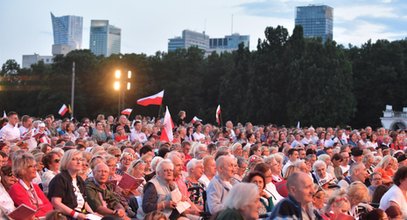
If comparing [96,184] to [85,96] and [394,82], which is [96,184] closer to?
[394,82]

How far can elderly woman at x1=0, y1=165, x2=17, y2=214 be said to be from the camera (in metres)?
8.72

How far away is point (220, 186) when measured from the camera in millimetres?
9742

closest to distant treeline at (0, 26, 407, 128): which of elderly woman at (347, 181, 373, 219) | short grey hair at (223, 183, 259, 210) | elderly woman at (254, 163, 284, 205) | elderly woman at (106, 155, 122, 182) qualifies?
elderly woman at (106, 155, 122, 182)

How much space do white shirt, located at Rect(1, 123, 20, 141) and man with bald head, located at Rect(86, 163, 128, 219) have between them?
726 centimetres

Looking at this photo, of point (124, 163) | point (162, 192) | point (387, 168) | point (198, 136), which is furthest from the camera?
point (198, 136)

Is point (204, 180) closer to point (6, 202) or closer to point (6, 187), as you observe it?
point (6, 187)

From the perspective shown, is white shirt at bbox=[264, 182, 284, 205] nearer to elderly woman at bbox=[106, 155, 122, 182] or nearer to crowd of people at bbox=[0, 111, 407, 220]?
crowd of people at bbox=[0, 111, 407, 220]

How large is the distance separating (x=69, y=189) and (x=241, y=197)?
10.3 feet

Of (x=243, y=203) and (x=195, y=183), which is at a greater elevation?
(x=243, y=203)

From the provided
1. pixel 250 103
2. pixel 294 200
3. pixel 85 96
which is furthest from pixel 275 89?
pixel 294 200

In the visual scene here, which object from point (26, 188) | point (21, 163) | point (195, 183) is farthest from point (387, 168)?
point (21, 163)

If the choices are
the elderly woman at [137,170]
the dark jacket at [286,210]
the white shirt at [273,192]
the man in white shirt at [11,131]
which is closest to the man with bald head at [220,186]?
the white shirt at [273,192]

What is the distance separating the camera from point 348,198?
32.6 ft

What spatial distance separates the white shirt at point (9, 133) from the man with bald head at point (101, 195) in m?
7.26
